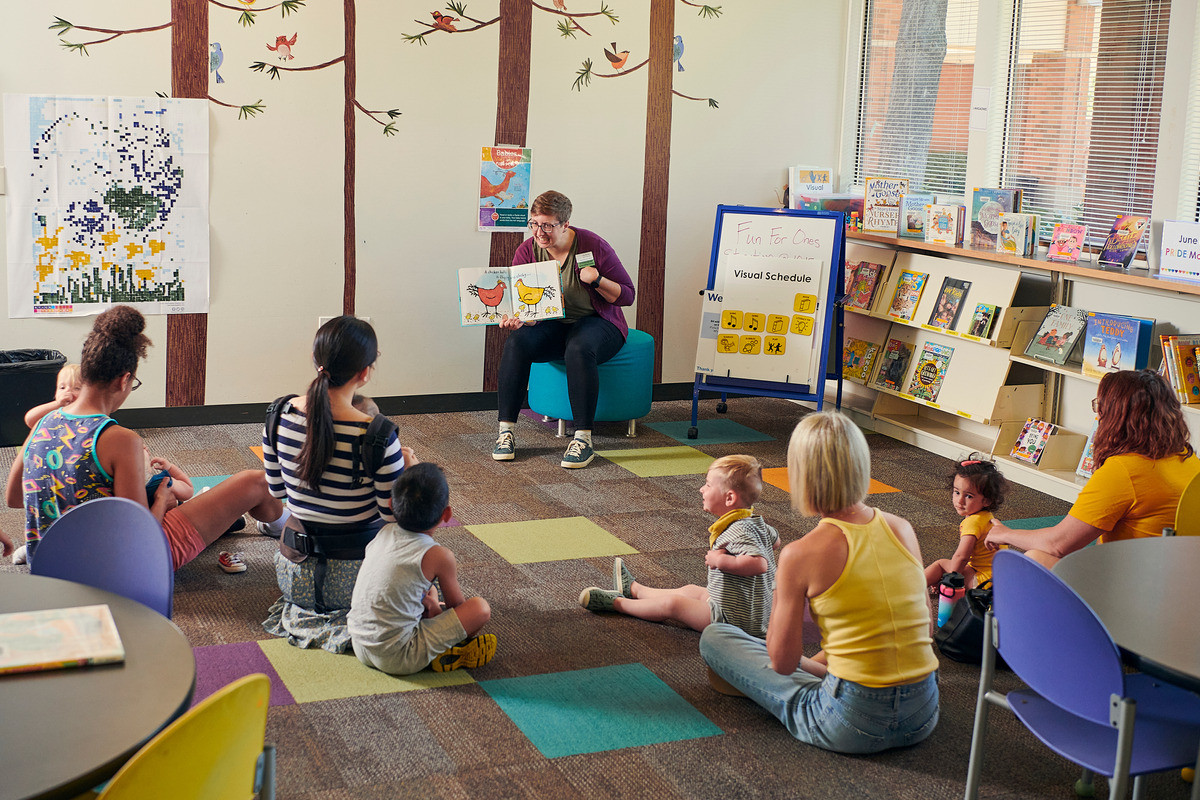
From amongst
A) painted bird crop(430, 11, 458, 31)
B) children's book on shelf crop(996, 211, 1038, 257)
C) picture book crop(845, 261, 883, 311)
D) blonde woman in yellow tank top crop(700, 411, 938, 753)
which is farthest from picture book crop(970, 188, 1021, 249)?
blonde woman in yellow tank top crop(700, 411, 938, 753)

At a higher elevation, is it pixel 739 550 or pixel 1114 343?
pixel 1114 343

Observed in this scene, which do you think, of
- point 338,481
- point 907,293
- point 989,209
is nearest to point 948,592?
point 338,481

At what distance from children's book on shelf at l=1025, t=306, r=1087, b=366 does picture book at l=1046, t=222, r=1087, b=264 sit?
23cm

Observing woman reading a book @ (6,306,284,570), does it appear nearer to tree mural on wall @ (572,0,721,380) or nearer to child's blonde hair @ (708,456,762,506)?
child's blonde hair @ (708,456,762,506)

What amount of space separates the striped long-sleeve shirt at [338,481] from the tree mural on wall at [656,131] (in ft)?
11.8

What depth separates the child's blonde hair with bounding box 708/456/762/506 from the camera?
3.12 meters

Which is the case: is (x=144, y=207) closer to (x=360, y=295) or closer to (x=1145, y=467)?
(x=360, y=295)

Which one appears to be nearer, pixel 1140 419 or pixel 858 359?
pixel 1140 419

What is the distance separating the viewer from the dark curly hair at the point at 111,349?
2.99m

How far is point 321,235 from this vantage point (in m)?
5.80

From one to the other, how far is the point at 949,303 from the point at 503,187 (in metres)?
2.43

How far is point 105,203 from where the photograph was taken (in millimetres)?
5355

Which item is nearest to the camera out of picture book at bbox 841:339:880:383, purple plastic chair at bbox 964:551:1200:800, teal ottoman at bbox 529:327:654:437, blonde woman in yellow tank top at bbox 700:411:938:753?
purple plastic chair at bbox 964:551:1200:800

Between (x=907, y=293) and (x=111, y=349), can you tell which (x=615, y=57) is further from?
(x=111, y=349)
